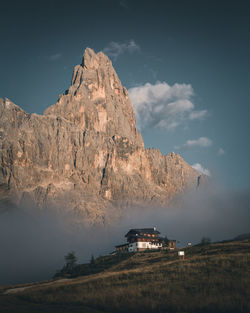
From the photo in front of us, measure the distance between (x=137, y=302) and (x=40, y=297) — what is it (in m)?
14.6

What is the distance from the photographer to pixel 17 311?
120ft

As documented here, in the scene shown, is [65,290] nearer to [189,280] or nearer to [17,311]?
[17,311]

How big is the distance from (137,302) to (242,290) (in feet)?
36.4

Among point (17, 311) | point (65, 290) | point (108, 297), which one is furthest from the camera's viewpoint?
point (65, 290)

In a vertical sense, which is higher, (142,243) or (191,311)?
(142,243)

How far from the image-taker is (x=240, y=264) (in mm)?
48000

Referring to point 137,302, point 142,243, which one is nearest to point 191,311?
point 137,302

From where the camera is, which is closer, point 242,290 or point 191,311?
point 191,311

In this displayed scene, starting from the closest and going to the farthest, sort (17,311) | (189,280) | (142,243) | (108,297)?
(17,311)
(108,297)
(189,280)
(142,243)

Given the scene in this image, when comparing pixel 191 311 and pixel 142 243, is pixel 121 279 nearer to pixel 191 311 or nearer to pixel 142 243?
pixel 191 311

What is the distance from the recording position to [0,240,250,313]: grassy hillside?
118ft

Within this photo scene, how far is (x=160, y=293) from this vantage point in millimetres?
39875

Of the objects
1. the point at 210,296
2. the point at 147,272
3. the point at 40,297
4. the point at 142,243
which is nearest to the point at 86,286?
the point at 40,297

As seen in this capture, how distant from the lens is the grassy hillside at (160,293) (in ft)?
118
